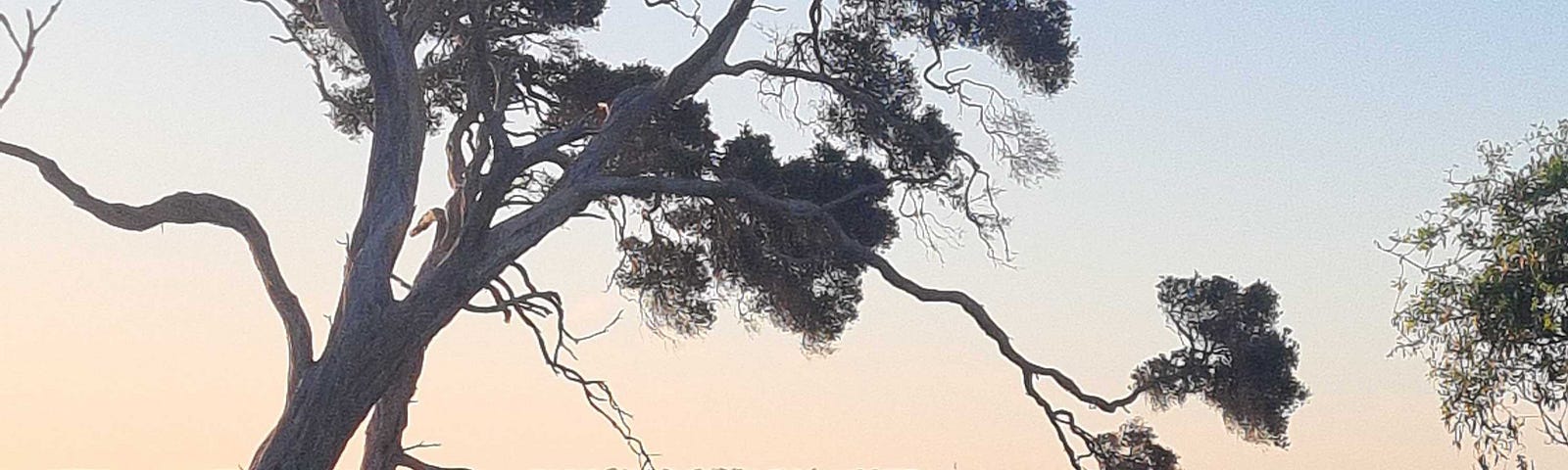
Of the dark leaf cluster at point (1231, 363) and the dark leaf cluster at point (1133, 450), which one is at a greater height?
the dark leaf cluster at point (1231, 363)

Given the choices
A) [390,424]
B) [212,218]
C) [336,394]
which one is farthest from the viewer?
[390,424]

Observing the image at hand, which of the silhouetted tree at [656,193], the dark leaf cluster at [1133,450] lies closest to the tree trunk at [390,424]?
the silhouetted tree at [656,193]

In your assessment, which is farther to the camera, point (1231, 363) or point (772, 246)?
point (772, 246)

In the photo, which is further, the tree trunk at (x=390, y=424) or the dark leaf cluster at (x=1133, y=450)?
the tree trunk at (x=390, y=424)

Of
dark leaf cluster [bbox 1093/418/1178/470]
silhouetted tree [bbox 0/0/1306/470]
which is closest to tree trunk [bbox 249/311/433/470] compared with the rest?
silhouetted tree [bbox 0/0/1306/470]

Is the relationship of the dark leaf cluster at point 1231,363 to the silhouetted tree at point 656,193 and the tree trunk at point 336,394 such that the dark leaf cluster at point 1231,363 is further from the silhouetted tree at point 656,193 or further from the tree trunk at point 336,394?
the tree trunk at point 336,394

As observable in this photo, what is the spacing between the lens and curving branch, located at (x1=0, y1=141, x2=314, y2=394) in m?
13.7

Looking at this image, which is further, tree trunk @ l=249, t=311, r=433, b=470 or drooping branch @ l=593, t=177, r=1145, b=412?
drooping branch @ l=593, t=177, r=1145, b=412

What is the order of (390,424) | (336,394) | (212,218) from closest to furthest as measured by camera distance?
1. (336,394)
2. (212,218)
3. (390,424)

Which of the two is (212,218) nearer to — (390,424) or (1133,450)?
(390,424)

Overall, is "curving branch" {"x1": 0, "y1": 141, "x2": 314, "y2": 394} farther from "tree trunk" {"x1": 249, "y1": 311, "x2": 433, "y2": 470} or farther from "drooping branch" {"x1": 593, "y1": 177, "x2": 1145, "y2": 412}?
"drooping branch" {"x1": 593, "y1": 177, "x2": 1145, "y2": 412}

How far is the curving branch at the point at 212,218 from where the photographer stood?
1372 centimetres

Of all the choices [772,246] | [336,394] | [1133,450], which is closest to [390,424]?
[336,394]

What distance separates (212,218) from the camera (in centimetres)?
1422
